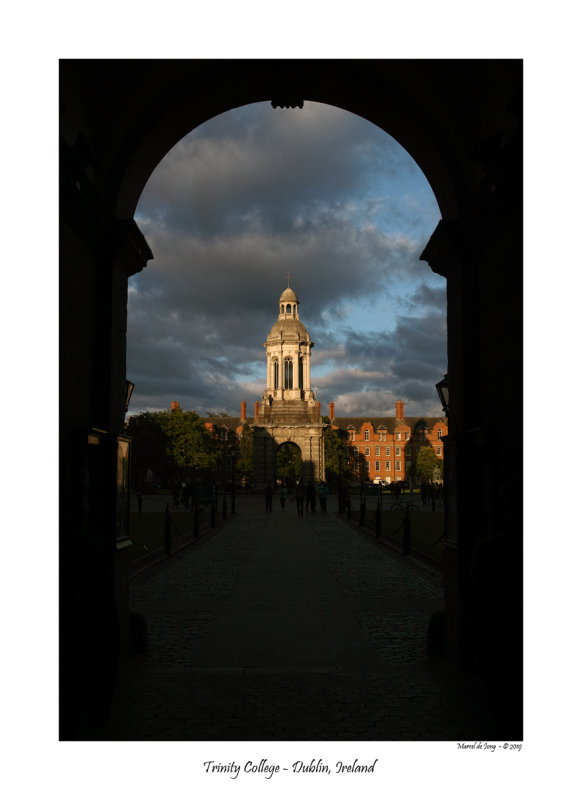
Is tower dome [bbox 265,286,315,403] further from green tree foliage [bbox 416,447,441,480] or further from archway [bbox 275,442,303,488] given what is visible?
green tree foliage [bbox 416,447,441,480]

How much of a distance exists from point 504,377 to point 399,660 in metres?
3.23

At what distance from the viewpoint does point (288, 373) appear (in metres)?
82.1

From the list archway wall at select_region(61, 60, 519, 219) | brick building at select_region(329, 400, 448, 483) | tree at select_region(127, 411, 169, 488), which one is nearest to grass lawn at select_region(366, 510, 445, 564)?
archway wall at select_region(61, 60, 519, 219)

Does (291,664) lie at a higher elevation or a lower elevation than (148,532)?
higher

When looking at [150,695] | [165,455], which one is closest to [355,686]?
[150,695]

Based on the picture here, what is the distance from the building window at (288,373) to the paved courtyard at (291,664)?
68325mm

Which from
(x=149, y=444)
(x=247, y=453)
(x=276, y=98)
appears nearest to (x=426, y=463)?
(x=247, y=453)

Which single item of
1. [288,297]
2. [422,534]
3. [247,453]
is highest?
[288,297]

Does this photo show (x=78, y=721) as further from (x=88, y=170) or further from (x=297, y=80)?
(x=297, y=80)

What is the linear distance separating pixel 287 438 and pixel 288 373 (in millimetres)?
9208

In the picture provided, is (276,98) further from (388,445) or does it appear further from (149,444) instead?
(388,445)

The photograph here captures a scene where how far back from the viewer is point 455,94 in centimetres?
698

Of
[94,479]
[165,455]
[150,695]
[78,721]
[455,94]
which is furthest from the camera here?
[165,455]

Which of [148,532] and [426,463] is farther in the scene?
[426,463]
